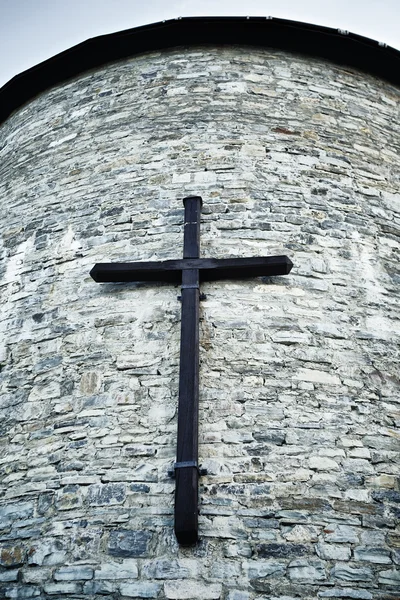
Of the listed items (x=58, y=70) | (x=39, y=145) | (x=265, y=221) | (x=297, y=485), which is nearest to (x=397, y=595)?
(x=297, y=485)

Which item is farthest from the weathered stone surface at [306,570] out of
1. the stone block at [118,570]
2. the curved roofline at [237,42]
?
the curved roofline at [237,42]

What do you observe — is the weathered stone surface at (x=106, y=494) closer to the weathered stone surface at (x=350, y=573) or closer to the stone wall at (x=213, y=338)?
the stone wall at (x=213, y=338)

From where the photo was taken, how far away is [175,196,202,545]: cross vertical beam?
3418mm

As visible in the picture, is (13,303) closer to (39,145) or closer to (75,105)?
(39,145)

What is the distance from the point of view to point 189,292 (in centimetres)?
425

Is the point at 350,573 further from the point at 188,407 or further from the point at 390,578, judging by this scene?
the point at 188,407

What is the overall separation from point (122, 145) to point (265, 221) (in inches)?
65.8

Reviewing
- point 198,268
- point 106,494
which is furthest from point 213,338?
point 106,494

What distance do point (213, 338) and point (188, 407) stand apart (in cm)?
66

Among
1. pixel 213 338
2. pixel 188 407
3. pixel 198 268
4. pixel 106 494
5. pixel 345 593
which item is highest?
pixel 198 268

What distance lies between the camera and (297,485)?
12.0 ft

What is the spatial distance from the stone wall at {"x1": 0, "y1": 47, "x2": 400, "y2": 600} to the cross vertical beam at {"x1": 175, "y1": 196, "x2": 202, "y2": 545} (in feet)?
0.46

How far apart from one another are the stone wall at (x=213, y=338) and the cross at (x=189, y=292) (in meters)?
0.13

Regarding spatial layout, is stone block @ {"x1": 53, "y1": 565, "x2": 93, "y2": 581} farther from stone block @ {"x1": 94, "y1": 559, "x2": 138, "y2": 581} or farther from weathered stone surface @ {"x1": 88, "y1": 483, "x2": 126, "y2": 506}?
weathered stone surface @ {"x1": 88, "y1": 483, "x2": 126, "y2": 506}
